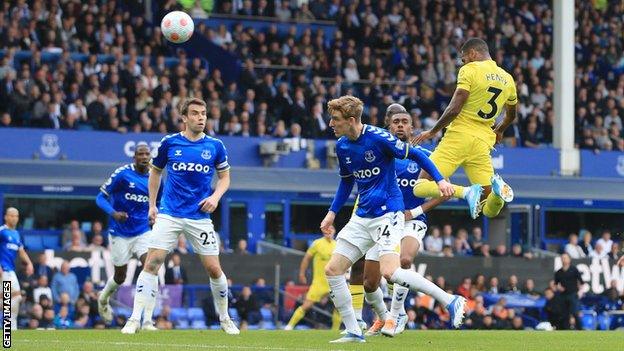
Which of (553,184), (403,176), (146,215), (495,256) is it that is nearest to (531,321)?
(495,256)

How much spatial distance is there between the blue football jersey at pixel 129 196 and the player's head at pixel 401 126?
4815 millimetres

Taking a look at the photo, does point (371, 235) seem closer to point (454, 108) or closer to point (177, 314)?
point (454, 108)

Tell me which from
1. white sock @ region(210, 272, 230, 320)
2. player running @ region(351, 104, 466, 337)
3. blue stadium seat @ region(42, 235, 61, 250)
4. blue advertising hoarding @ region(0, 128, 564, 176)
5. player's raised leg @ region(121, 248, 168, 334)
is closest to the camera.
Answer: player running @ region(351, 104, 466, 337)

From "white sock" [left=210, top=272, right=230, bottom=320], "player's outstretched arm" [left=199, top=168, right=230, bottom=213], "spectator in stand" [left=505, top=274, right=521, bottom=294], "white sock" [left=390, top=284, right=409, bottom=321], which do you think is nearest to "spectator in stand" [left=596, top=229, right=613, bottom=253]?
"spectator in stand" [left=505, top=274, right=521, bottom=294]

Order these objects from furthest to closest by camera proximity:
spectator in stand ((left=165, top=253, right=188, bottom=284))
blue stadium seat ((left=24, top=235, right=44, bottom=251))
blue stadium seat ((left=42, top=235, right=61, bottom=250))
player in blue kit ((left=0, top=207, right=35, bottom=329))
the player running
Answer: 1. blue stadium seat ((left=42, top=235, right=61, bottom=250))
2. blue stadium seat ((left=24, top=235, right=44, bottom=251))
3. spectator in stand ((left=165, top=253, right=188, bottom=284))
4. player in blue kit ((left=0, top=207, right=35, bottom=329))
5. the player running

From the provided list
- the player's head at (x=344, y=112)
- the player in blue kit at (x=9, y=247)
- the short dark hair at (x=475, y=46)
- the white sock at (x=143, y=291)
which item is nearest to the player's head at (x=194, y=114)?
the white sock at (x=143, y=291)

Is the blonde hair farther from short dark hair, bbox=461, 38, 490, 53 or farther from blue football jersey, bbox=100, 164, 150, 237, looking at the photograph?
blue football jersey, bbox=100, 164, 150, 237

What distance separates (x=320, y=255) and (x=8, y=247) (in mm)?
5740

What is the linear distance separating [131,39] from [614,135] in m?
12.1

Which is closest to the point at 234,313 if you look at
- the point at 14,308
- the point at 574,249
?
the point at 14,308

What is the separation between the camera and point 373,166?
12758 millimetres

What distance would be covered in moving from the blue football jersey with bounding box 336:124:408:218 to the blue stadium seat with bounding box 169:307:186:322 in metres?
11.7

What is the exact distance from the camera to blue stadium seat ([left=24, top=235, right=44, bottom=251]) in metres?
26.0

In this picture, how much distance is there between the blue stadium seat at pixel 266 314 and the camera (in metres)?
25.0
